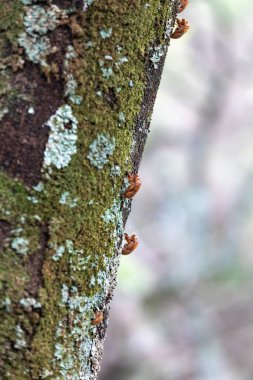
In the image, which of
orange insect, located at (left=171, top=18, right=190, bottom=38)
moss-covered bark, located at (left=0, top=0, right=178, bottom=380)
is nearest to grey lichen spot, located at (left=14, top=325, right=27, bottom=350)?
moss-covered bark, located at (left=0, top=0, right=178, bottom=380)

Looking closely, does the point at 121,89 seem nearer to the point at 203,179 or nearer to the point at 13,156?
the point at 13,156

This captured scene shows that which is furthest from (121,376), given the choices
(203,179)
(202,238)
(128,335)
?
(203,179)

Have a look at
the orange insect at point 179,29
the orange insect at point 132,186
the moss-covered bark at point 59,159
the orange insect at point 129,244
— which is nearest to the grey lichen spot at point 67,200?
the moss-covered bark at point 59,159

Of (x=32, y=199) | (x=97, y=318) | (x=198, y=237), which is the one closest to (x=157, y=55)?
(x=32, y=199)

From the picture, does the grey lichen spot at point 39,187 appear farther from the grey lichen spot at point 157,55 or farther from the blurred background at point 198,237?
the blurred background at point 198,237

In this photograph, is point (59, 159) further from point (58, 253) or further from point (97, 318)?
point (97, 318)

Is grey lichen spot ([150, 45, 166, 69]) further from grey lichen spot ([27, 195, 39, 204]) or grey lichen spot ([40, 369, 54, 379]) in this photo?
grey lichen spot ([40, 369, 54, 379])

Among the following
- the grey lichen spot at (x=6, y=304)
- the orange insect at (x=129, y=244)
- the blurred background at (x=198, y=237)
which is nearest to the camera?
the grey lichen spot at (x=6, y=304)
